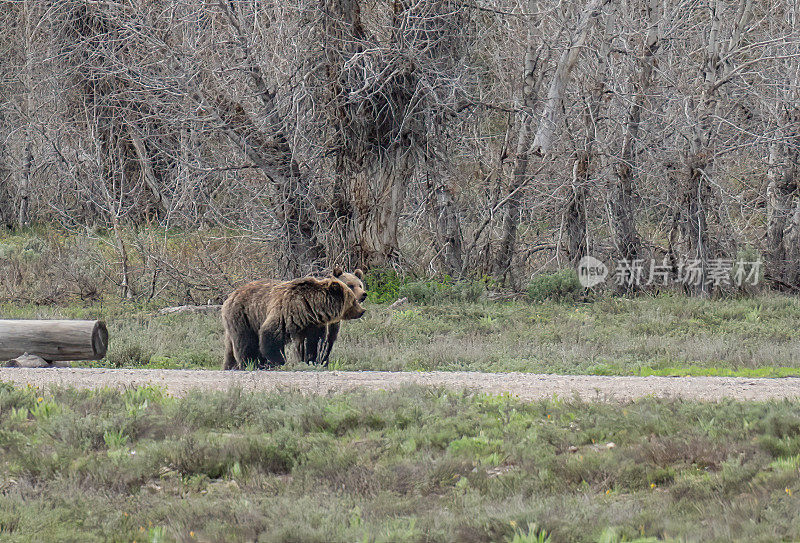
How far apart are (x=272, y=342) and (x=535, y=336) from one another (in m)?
5.39

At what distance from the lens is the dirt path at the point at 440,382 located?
938 cm

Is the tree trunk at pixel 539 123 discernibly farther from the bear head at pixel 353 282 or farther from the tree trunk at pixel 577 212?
the bear head at pixel 353 282

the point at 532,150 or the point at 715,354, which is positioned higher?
the point at 532,150

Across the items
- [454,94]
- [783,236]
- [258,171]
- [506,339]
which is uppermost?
[454,94]

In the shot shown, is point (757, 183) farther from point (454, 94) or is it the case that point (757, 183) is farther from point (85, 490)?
point (85, 490)

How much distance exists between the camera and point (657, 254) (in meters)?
20.9

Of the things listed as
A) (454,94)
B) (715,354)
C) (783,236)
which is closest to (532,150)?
(454,94)

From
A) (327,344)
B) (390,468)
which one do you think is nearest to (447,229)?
(327,344)

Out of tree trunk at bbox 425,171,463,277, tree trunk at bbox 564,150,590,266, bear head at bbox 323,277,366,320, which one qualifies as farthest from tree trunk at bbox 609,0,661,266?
bear head at bbox 323,277,366,320

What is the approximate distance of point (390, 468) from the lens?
23.2 ft

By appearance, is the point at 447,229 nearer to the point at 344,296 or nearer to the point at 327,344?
the point at 327,344

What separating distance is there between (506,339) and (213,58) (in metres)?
9.25

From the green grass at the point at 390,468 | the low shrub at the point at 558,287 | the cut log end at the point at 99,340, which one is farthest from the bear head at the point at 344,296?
the low shrub at the point at 558,287

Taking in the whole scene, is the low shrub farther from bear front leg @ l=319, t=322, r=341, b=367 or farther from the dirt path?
the dirt path
